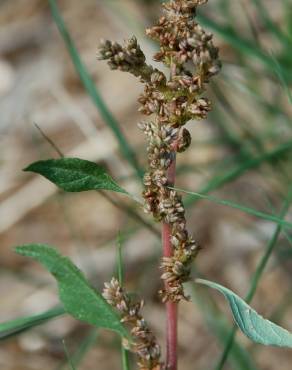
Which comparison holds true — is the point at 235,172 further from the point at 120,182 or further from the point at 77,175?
the point at 120,182

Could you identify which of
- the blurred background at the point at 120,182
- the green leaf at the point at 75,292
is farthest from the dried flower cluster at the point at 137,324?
the blurred background at the point at 120,182

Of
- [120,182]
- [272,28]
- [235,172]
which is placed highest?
[272,28]

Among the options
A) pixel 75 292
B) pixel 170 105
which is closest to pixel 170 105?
pixel 170 105

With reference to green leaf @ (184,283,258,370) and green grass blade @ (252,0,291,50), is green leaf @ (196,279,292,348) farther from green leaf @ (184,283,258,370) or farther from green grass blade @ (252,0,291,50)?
green grass blade @ (252,0,291,50)

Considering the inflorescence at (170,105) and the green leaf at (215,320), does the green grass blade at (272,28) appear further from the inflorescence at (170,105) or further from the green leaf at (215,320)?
the inflorescence at (170,105)

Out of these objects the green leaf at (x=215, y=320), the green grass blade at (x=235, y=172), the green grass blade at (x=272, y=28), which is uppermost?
A: the green grass blade at (x=272, y=28)

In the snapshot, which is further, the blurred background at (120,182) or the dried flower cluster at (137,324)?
the blurred background at (120,182)

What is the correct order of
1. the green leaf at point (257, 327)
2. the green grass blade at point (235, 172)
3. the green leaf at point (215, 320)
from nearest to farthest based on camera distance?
the green leaf at point (257, 327) < the green grass blade at point (235, 172) < the green leaf at point (215, 320)
